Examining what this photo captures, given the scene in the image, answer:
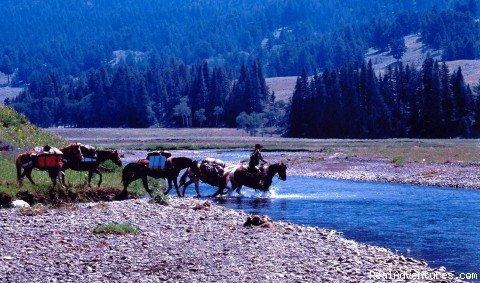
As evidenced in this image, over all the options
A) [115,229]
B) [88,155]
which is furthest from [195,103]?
[115,229]

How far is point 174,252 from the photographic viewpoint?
18.8 metres

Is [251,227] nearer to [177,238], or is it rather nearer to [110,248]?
[177,238]

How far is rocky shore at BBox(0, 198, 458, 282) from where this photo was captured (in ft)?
53.1

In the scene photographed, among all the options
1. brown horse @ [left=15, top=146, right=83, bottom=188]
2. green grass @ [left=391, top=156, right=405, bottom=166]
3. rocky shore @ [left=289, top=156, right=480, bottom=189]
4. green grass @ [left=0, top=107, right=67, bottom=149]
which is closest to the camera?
brown horse @ [left=15, top=146, right=83, bottom=188]

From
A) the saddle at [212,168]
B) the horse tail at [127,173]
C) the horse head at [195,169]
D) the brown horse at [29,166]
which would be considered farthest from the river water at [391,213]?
the brown horse at [29,166]

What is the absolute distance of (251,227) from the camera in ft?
79.1

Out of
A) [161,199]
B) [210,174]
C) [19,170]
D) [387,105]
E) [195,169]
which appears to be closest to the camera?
[19,170]

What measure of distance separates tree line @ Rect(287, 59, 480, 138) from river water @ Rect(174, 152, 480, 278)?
7539 centimetres

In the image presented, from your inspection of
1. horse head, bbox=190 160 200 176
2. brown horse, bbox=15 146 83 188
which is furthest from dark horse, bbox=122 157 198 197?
brown horse, bbox=15 146 83 188

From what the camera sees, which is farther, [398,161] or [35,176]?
[398,161]

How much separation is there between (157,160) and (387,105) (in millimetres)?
101905

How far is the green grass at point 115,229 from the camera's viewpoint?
2086 centimetres

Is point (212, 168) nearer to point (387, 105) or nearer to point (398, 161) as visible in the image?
point (398, 161)

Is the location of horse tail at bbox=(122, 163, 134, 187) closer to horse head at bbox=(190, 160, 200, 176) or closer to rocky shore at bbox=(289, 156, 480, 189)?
horse head at bbox=(190, 160, 200, 176)
